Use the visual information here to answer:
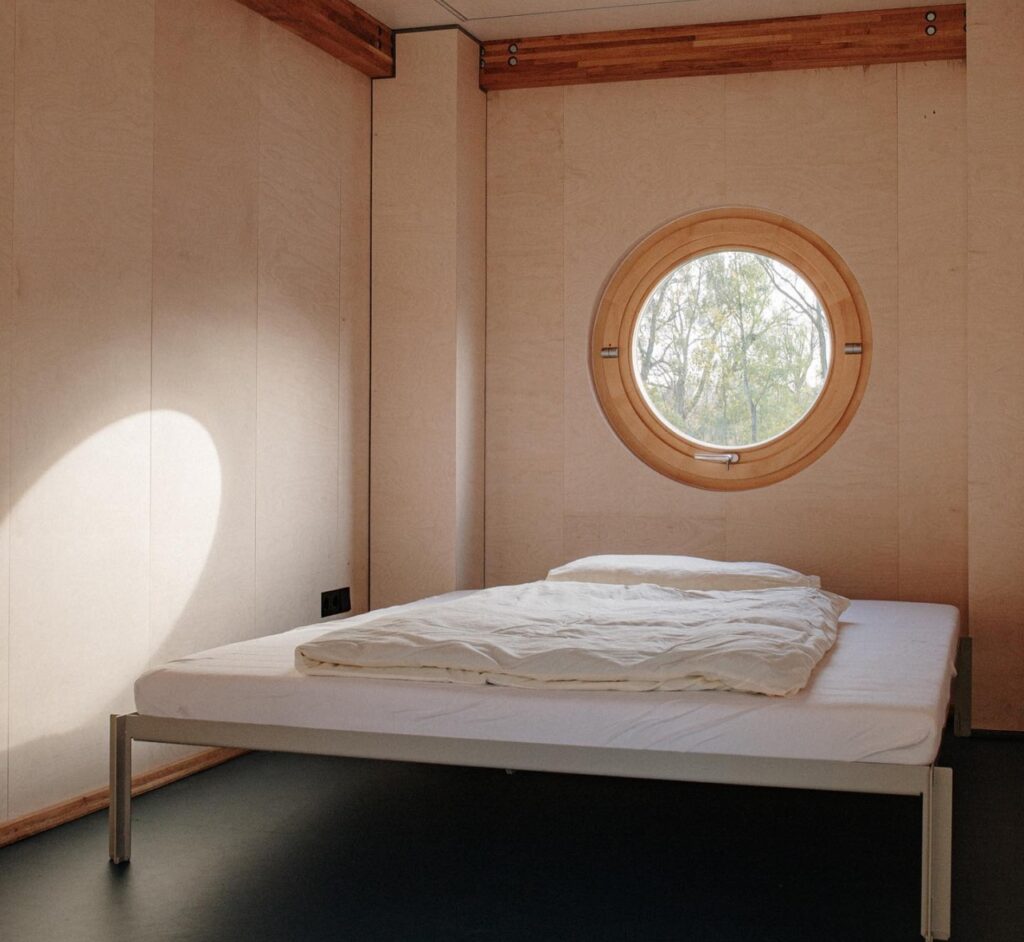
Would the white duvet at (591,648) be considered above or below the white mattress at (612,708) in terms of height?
above

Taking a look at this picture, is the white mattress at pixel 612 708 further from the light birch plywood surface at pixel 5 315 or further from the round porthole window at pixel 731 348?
the round porthole window at pixel 731 348

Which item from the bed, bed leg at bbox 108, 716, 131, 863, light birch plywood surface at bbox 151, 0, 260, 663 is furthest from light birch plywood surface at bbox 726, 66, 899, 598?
bed leg at bbox 108, 716, 131, 863

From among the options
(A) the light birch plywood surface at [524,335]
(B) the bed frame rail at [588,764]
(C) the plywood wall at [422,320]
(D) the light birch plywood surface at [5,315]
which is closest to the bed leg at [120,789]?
(B) the bed frame rail at [588,764]

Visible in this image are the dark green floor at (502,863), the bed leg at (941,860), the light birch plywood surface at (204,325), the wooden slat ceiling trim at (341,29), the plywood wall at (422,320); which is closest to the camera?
the bed leg at (941,860)

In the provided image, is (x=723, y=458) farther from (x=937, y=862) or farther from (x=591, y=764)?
(x=937, y=862)

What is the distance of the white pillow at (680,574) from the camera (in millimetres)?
3844

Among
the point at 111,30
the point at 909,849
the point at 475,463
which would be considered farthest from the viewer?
the point at 475,463

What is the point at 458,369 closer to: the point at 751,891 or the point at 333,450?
the point at 333,450

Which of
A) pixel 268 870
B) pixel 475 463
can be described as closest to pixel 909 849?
pixel 268 870

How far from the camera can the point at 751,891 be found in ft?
8.23

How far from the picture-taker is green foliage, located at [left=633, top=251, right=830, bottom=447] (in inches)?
174

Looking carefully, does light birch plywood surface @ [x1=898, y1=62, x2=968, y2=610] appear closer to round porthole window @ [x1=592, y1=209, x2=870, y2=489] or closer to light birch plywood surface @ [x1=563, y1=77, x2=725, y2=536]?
round porthole window @ [x1=592, y1=209, x2=870, y2=489]

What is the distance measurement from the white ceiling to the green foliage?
2.79 feet

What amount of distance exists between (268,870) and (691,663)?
103 cm
